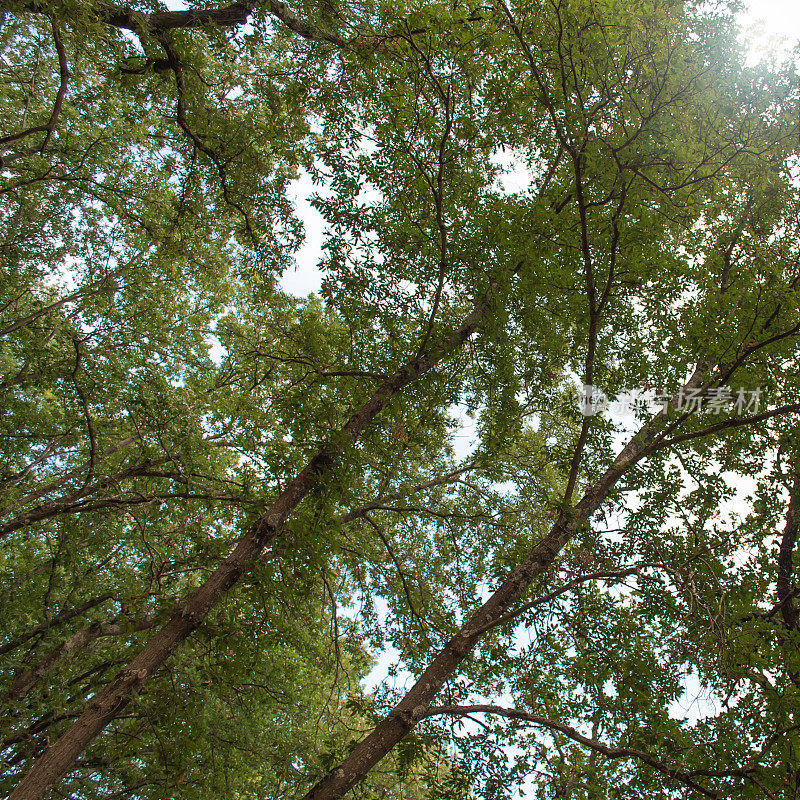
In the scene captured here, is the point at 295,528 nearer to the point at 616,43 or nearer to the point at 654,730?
the point at 654,730

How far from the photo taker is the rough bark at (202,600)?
12.0 ft

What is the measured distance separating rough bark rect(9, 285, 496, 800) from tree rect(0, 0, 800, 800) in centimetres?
2

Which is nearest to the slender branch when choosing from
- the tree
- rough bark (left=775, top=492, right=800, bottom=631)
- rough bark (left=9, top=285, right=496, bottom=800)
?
the tree

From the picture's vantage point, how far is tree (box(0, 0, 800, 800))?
405 centimetres

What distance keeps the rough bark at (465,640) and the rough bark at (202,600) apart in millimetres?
1588

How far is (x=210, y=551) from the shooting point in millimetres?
5023

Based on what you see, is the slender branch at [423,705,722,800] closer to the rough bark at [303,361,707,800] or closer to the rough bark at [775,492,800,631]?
the rough bark at [303,361,707,800]

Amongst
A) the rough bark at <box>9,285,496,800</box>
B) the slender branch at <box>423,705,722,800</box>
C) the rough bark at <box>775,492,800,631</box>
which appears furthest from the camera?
the rough bark at <box>775,492,800,631</box>

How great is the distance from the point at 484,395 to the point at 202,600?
414 centimetres

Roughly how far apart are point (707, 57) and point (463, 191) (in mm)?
2668

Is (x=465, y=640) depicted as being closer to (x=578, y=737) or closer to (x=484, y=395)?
(x=578, y=737)

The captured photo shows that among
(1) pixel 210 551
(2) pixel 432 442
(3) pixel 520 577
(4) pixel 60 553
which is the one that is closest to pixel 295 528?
(1) pixel 210 551

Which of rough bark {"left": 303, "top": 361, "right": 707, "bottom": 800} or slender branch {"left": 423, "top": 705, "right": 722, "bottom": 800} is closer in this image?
rough bark {"left": 303, "top": 361, "right": 707, "bottom": 800}

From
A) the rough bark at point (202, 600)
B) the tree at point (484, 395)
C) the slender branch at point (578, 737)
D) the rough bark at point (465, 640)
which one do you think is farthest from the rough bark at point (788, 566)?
the rough bark at point (202, 600)
